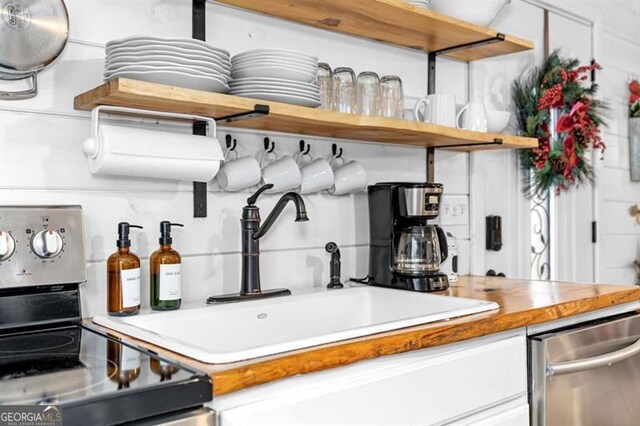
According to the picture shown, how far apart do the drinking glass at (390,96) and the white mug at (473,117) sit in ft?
0.89

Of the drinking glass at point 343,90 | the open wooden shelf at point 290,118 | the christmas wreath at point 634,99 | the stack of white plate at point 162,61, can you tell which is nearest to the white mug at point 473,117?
the open wooden shelf at point 290,118

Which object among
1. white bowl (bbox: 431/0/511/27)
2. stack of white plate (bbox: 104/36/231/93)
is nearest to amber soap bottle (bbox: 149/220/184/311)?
stack of white plate (bbox: 104/36/231/93)

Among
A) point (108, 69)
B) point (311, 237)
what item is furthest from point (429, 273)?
point (108, 69)

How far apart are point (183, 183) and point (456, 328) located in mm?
783

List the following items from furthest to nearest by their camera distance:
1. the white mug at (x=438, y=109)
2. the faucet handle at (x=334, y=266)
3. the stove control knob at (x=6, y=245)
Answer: the white mug at (x=438, y=109), the faucet handle at (x=334, y=266), the stove control knob at (x=6, y=245)

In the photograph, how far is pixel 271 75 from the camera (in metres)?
1.55

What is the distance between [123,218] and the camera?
5.03 ft

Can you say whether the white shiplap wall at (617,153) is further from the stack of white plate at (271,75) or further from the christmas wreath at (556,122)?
the stack of white plate at (271,75)

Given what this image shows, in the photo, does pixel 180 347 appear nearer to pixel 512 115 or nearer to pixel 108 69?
pixel 108 69

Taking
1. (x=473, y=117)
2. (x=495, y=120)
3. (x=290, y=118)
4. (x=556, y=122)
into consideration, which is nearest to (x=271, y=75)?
(x=290, y=118)

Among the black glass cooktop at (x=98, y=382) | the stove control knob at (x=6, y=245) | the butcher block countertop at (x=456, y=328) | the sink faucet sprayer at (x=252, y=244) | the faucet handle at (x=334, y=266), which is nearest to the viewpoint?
the black glass cooktop at (x=98, y=382)

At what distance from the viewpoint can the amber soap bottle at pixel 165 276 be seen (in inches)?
57.3

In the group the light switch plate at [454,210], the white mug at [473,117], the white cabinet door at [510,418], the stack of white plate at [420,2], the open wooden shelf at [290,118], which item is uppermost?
the stack of white plate at [420,2]

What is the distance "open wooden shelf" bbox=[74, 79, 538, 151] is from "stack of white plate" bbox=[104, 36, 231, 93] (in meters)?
0.04
